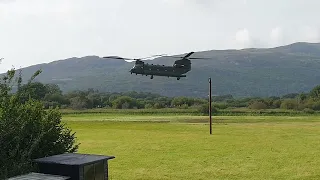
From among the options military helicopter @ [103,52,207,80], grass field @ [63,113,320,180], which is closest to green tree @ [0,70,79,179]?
grass field @ [63,113,320,180]

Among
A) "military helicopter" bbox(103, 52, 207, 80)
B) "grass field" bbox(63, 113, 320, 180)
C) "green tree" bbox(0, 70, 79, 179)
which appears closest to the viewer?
"green tree" bbox(0, 70, 79, 179)

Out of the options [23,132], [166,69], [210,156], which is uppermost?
[166,69]

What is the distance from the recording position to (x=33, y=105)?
20.6 metres

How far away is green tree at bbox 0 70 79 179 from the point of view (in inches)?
685

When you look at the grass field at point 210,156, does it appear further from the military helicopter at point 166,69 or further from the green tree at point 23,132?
the military helicopter at point 166,69

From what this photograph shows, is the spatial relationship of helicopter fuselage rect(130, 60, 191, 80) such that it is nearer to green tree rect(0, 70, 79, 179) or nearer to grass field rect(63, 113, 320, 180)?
grass field rect(63, 113, 320, 180)

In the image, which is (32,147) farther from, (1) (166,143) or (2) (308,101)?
(2) (308,101)

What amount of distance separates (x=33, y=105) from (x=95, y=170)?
649 cm

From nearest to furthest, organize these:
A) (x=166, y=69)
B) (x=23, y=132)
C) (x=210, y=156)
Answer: (x=23, y=132) < (x=210, y=156) < (x=166, y=69)

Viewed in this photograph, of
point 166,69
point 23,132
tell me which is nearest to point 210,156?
point 166,69

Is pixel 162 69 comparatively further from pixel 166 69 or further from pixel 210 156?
pixel 210 156

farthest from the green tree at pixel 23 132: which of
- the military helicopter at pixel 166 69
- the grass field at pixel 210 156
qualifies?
the military helicopter at pixel 166 69

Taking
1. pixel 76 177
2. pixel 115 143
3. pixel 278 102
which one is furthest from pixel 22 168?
pixel 278 102

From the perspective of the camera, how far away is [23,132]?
1859 centimetres
